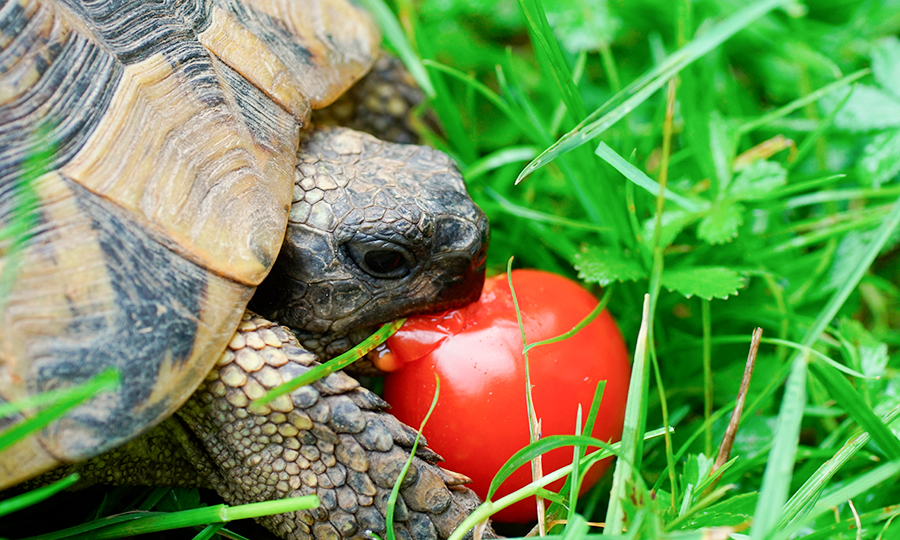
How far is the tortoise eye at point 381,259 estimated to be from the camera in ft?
5.51

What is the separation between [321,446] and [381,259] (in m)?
0.48

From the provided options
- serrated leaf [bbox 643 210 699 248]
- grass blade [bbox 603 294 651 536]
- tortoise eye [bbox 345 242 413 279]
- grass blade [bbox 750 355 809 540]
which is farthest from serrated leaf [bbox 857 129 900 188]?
tortoise eye [bbox 345 242 413 279]

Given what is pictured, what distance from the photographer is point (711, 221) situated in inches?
78.9

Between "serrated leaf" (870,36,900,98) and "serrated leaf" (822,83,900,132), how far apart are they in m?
0.03

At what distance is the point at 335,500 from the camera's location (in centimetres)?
157

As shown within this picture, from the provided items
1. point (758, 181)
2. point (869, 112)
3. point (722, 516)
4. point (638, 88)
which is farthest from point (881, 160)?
point (722, 516)

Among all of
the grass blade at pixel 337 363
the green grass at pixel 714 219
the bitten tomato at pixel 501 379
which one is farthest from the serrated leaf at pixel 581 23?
the grass blade at pixel 337 363

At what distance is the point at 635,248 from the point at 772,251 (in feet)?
1.78

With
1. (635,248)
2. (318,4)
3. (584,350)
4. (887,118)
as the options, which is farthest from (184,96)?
(887,118)

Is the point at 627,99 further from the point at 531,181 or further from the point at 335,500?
the point at 335,500

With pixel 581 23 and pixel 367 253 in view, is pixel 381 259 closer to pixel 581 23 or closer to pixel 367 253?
pixel 367 253

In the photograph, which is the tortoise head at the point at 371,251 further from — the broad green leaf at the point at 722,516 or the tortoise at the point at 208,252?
the broad green leaf at the point at 722,516

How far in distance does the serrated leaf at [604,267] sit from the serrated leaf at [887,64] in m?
1.33

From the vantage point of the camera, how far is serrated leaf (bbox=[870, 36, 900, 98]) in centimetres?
246
